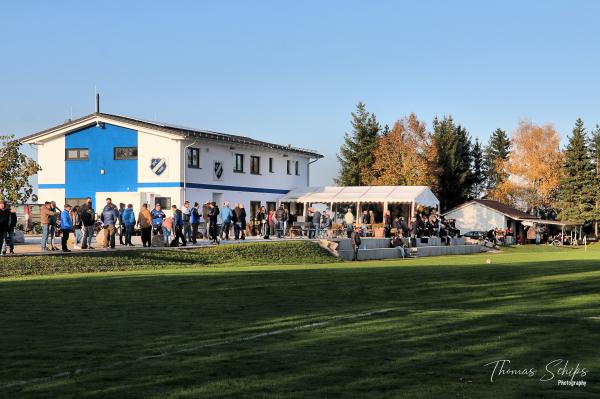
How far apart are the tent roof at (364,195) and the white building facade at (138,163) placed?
5.06 meters

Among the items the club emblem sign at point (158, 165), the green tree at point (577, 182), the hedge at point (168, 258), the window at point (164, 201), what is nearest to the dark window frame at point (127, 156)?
the club emblem sign at point (158, 165)

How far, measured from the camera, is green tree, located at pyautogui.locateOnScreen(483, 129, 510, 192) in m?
108

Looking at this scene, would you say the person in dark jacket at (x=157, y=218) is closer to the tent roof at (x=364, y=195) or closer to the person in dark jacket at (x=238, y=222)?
the person in dark jacket at (x=238, y=222)

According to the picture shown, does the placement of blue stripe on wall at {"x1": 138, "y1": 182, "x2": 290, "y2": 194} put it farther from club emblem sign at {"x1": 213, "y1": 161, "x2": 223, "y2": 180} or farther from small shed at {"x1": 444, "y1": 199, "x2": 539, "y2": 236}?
small shed at {"x1": 444, "y1": 199, "x2": 539, "y2": 236}

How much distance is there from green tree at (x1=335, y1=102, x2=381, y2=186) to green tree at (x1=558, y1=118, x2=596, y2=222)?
70.6ft

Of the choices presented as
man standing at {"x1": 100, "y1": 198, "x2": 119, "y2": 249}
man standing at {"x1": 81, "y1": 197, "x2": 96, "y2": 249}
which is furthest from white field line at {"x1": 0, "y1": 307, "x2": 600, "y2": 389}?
man standing at {"x1": 100, "y1": 198, "x2": 119, "y2": 249}

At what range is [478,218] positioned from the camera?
86438 mm

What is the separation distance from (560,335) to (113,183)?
143 feet

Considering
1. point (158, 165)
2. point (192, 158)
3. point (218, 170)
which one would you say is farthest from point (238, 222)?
point (218, 170)

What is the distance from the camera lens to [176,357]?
9156mm

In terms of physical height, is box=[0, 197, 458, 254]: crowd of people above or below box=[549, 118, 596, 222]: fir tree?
below

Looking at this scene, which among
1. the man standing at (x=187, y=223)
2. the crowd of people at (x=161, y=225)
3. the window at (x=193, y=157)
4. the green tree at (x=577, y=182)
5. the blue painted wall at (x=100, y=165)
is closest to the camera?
the crowd of people at (x=161, y=225)

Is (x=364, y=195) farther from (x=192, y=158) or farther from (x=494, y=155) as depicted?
(x=494, y=155)

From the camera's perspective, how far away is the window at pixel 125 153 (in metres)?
51.5
